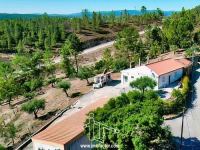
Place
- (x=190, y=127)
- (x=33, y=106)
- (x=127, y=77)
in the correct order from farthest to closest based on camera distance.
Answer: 1. (x=127, y=77)
2. (x=33, y=106)
3. (x=190, y=127)

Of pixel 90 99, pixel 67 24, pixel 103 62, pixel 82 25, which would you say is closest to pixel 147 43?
pixel 103 62

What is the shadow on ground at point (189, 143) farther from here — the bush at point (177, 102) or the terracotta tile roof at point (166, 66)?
the terracotta tile roof at point (166, 66)

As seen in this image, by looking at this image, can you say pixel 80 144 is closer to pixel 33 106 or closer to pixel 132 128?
pixel 132 128

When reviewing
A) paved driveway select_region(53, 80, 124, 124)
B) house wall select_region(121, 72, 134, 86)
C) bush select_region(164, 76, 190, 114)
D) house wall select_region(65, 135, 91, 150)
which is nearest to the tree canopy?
house wall select_region(65, 135, 91, 150)

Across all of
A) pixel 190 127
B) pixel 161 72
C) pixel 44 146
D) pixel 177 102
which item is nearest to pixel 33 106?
pixel 44 146

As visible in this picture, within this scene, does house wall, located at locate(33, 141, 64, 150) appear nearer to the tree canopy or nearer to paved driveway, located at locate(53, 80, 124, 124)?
the tree canopy
